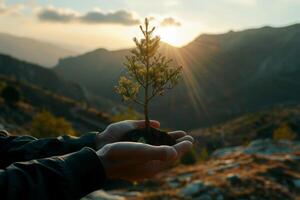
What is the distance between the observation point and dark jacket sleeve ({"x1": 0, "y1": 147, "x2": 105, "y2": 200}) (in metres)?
2.71

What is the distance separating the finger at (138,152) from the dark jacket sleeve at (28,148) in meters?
1.37

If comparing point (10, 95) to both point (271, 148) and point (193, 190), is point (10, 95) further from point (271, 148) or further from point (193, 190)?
point (193, 190)

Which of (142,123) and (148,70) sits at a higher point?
(148,70)

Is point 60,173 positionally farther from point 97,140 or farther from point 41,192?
point 97,140

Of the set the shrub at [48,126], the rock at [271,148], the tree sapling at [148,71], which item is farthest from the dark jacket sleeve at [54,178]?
the rock at [271,148]

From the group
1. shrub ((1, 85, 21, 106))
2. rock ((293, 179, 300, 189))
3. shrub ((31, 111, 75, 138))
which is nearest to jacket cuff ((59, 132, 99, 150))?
rock ((293, 179, 300, 189))

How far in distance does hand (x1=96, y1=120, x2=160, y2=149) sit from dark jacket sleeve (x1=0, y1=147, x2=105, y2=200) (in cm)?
189

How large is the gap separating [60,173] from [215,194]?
25.0 metres

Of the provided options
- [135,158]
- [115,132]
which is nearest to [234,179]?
[115,132]

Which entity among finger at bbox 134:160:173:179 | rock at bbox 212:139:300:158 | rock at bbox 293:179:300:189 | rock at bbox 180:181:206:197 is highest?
finger at bbox 134:160:173:179

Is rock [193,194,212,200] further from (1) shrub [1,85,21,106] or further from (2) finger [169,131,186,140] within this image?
(1) shrub [1,85,21,106]

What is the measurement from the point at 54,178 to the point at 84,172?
229mm

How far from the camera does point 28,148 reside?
4.59 meters

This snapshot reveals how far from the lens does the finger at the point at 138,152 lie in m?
3.41
